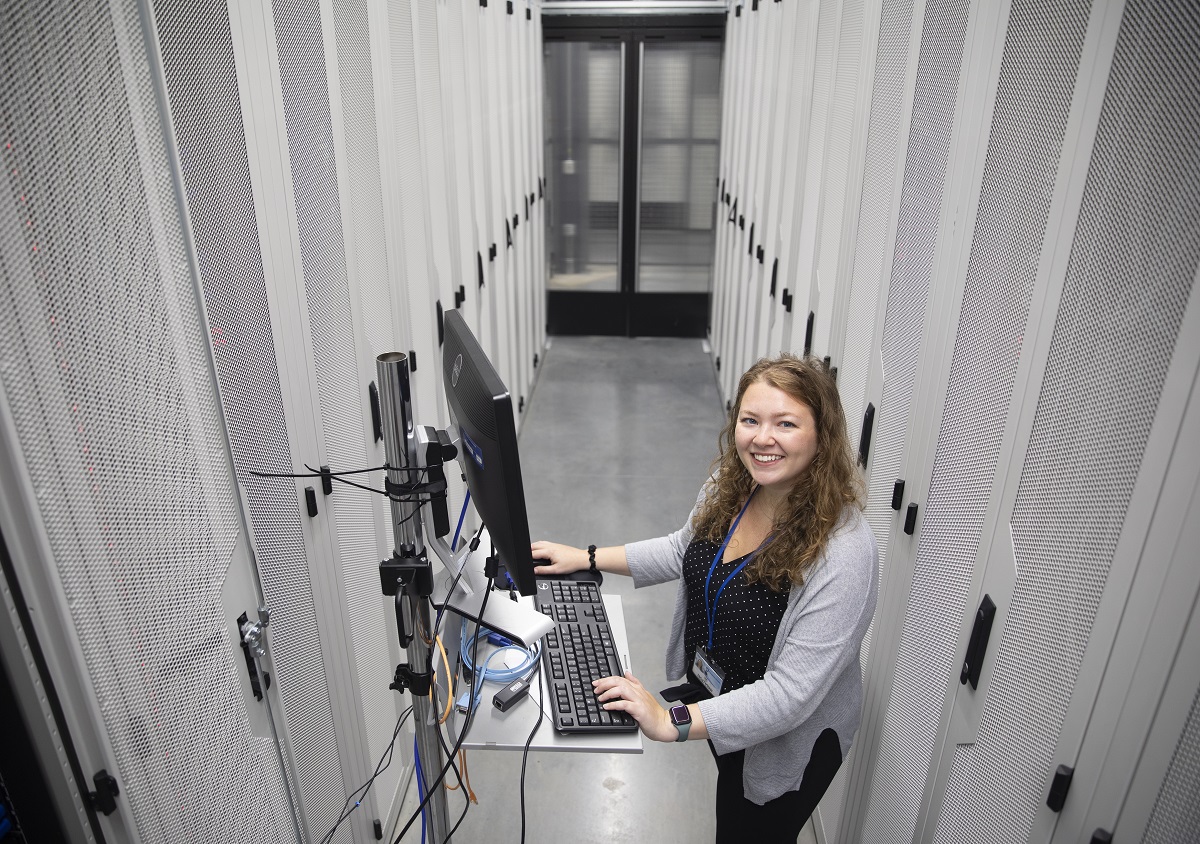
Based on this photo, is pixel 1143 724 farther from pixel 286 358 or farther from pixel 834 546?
pixel 286 358

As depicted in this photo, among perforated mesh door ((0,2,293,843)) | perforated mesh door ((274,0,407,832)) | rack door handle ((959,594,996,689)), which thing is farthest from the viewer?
perforated mesh door ((274,0,407,832))

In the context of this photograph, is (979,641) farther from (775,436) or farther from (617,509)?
(617,509)

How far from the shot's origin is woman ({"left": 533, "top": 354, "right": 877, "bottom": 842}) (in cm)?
138

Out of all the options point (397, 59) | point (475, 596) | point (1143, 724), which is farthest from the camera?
point (397, 59)

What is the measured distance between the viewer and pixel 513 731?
1443 mm

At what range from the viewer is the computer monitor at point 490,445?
3.51ft

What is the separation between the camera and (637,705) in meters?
1.40

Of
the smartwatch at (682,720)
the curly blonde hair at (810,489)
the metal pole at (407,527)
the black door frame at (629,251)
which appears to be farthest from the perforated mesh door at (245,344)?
the black door frame at (629,251)

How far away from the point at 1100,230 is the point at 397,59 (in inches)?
72.3

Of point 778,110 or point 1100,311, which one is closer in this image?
point 1100,311

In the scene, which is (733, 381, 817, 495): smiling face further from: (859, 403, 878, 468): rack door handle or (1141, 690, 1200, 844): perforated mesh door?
(1141, 690, 1200, 844): perforated mesh door

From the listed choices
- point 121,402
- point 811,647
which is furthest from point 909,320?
point 121,402

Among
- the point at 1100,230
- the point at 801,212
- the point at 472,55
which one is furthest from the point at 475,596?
the point at 472,55

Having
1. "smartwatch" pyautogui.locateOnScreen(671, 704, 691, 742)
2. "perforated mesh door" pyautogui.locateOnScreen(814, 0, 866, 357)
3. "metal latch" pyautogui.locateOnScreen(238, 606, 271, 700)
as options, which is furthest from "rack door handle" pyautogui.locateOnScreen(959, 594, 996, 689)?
"metal latch" pyautogui.locateOnScreen(238, 606, 271, 700)
